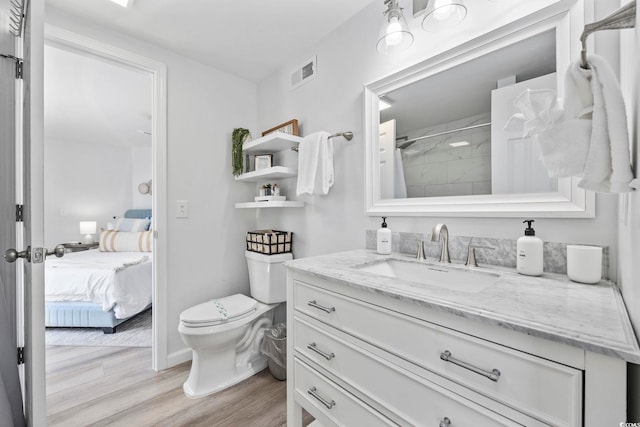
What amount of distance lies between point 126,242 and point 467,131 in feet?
13.9

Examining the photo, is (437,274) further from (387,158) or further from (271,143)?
(271,143)

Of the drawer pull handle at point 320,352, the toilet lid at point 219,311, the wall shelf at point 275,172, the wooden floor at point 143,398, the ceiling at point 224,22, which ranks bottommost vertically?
the wooden floor at point 143,398

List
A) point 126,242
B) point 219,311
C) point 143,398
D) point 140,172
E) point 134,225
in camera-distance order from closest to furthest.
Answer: point 143,398
point 219,311
point 126,242
point 134,225
point 140,172

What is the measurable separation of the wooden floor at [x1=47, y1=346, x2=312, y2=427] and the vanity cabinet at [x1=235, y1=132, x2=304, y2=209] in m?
1.21

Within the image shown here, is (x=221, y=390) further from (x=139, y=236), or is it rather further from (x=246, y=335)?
(x=139, y=236)

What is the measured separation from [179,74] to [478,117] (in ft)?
6.77

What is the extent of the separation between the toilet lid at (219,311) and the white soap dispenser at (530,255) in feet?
5.07

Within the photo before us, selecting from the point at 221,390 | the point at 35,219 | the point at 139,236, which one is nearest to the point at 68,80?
the point at 139,236

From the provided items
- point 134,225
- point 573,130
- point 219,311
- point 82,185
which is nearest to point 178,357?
point 219,311

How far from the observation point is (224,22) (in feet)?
5.65

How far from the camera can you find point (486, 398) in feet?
2.12

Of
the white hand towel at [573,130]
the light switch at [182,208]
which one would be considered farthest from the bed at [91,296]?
the white hand towel at [573,130]

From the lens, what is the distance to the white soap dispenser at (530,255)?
94 cm

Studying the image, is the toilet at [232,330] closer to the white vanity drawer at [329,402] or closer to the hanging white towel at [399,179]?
the white vanity drawer at [329,402]
